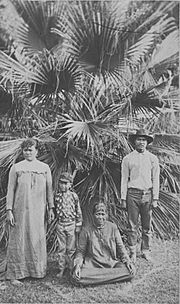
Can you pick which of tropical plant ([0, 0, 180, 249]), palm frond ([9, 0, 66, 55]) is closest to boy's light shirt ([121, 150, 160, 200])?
tropical plant ([0, 0, 180, 249])

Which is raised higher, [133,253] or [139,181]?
[139,181]

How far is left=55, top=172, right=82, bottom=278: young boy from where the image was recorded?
3723 mm

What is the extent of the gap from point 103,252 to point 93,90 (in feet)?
5.07

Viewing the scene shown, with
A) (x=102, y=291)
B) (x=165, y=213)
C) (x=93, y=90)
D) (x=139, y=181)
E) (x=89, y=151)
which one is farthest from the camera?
(x=165, y=213)

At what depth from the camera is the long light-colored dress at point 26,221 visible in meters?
3.66

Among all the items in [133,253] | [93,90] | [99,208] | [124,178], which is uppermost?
[93,90]

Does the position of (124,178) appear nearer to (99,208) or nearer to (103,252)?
(99,208)

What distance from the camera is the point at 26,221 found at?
3.66 m

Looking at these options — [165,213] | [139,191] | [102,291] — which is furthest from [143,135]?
[102,291]

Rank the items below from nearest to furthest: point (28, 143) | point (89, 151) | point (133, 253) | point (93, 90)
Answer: point (28, 143) < point (133, 253) < point (89, 151) < point (93, 90)

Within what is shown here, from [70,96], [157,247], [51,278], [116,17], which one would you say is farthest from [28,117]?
[157,247]

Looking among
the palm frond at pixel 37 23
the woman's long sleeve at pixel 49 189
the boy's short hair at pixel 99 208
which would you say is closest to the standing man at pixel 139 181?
the boy's short hair at pixel 99 208

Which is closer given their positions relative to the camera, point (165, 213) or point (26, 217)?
point (26, 217)

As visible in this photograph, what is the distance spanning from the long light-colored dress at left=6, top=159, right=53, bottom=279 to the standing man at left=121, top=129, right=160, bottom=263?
2.45 ft
